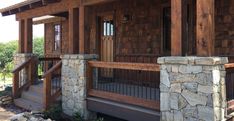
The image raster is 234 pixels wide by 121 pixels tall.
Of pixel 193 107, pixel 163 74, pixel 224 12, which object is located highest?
pixel 224 12

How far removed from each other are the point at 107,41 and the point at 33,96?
10.8 ft

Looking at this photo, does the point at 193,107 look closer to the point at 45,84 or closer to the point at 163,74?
the point at 163,74

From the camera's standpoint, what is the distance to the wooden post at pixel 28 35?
1158cm

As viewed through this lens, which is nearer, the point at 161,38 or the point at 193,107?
the point at 193,107

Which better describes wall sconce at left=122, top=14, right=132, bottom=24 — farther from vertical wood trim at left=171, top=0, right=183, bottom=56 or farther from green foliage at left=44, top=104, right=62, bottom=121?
vertical wood trim at left=171, top=0, right=183, bottom=56

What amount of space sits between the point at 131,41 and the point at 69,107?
3.10 meters

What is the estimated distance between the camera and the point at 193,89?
5469mm

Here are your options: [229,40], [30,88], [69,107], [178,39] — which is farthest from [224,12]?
[30,88]

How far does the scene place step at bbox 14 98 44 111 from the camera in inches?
386

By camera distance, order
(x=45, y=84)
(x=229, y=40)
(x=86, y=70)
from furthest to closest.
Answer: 1. (x=45, y=84)
2. (x=86, y=70)
3. (x=229, y=40)

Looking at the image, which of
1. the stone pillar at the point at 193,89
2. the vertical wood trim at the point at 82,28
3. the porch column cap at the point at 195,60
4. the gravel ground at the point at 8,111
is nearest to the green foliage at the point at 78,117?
the vertical wood trim at the point at 82,28

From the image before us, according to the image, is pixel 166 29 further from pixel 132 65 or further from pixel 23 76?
pixel 23 76

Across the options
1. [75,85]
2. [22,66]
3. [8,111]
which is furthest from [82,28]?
[8,111]

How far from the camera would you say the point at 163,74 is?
5.96 m
